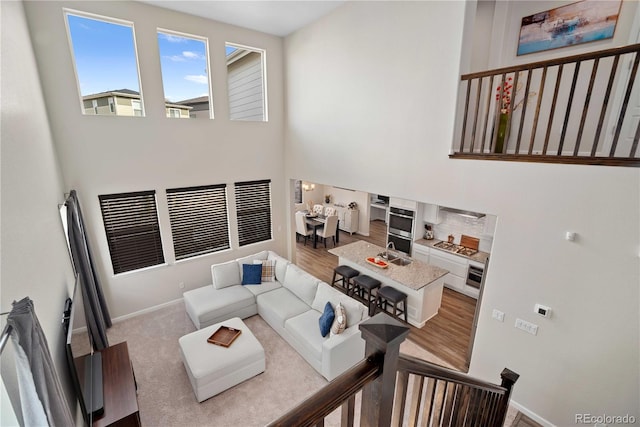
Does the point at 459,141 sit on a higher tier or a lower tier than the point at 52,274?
higher

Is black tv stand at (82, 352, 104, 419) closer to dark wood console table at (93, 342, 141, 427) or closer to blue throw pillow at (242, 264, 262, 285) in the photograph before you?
dark wood console table at (93, 342, 141, 427)

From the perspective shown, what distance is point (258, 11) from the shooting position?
5.06 m

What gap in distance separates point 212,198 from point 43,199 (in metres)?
3.21

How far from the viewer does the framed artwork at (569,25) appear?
329 centimetres

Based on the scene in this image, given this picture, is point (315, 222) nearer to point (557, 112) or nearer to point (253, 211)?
point (253, 211)

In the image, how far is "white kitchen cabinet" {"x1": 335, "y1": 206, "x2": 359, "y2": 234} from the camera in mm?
10375

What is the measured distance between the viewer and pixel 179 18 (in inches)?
199

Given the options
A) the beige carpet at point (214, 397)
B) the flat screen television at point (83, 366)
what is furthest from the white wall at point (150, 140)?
the flat screen television at point (83, 366)

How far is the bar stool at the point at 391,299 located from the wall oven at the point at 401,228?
2411 millimetres

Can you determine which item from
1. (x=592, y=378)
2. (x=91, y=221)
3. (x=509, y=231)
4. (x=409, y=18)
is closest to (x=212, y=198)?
(x=91, y=221)

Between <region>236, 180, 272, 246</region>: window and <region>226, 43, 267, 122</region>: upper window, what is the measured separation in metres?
1.59

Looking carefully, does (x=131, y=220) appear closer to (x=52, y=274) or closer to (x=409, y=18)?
(x=52, y=274)

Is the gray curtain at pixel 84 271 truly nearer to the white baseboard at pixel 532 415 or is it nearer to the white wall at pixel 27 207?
the white wall at pixel 27 207

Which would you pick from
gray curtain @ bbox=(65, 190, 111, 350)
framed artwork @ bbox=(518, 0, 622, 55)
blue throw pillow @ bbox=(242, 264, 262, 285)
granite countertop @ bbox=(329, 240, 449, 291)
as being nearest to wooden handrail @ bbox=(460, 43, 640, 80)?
framed artwork @ bbox=(518, 0, 622, 55)
